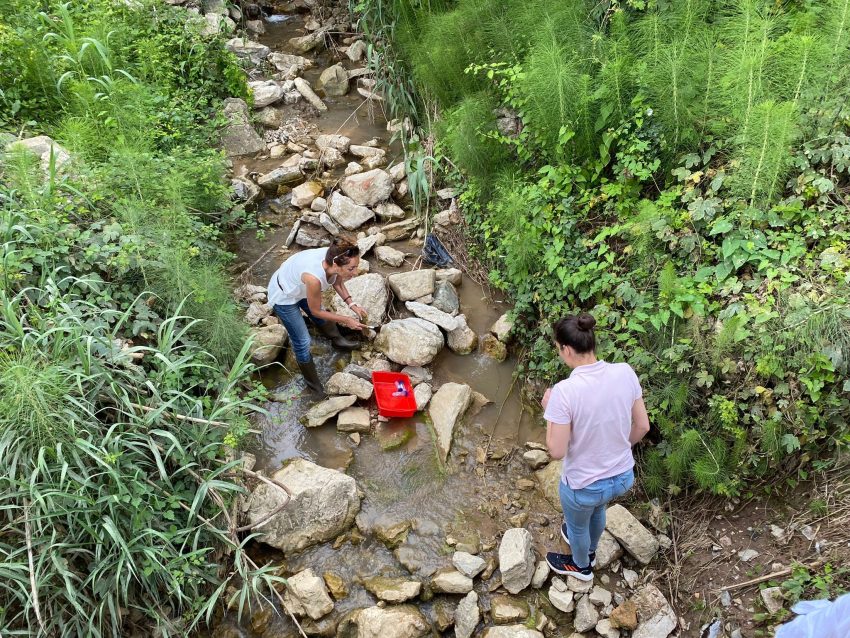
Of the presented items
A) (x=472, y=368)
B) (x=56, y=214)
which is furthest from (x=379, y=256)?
(x=56, y=214)

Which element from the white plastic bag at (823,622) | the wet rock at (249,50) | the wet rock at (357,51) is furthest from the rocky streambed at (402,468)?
the wet rock at (357,51)

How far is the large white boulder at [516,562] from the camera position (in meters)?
3.24

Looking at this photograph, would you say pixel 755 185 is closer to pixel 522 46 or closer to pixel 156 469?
pixel 522 46

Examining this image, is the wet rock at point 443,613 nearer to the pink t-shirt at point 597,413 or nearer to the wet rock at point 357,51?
the pink t-shirt at point 597,413

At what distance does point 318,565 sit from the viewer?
3.49 m

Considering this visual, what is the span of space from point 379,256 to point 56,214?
263 cm

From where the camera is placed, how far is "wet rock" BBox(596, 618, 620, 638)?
9.88ft

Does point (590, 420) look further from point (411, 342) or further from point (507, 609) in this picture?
point (411, 342)

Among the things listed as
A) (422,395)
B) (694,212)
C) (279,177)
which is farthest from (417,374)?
(279,177)

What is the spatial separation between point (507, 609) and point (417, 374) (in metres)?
1.85

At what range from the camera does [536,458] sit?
12.7ft

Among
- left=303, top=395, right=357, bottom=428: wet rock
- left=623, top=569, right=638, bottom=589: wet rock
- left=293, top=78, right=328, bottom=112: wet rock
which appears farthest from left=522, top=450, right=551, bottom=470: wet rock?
left=293, top=78, right=328, bottom=112: wet rock

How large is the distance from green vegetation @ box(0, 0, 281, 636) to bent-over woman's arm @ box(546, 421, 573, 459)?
1.72 metres

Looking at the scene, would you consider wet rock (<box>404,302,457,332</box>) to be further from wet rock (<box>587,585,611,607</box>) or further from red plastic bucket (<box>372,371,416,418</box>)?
wet rock (<box>587,585,611,607</box>)
